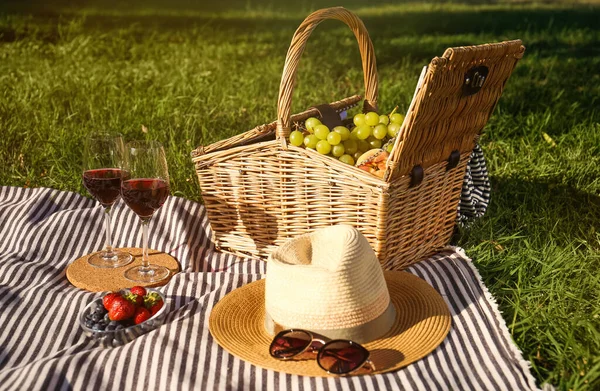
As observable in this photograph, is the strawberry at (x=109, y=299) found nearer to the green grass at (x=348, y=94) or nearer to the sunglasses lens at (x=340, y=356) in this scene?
the sunglasses lens at (x=340, y=356)

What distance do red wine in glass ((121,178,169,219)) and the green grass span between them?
1057 mm

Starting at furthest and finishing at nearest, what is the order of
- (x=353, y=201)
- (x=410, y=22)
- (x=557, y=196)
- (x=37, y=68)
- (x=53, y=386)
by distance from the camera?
(x=410, y=22), (x=37, y=68), (x=557, y=196), (x=353, y=201), (x=53, y=386)

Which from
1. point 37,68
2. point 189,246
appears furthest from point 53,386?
point 37,68

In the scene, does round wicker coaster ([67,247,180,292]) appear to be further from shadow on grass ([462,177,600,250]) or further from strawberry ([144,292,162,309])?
shadow on grass ([462,177,600,250])

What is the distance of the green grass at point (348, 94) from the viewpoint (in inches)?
107

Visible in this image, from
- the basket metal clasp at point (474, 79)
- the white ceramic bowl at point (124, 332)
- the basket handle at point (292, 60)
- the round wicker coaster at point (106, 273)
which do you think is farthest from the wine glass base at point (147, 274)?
the basket metal clasp at point (474, 79)

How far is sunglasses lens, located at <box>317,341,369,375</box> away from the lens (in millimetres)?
1906

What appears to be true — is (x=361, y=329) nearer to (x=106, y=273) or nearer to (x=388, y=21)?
(x=106, y=273)

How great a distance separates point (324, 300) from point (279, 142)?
88cm

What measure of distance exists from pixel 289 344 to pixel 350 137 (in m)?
1.13

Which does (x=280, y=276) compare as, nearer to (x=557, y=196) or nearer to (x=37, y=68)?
(x=557, y=196)

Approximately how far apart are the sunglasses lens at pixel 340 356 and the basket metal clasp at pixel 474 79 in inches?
44.3

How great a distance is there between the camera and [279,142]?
105 inches

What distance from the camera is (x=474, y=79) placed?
257 centimetres
